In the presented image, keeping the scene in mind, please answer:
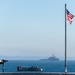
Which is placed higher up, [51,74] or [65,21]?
[65,21]

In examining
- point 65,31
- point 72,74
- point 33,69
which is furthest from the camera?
point 33,69

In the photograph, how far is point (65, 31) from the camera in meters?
46.1

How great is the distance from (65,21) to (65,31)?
115cm

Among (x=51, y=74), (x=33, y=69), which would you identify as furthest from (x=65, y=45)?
(x=33, y=69)

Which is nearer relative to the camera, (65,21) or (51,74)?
Result: (51,74)

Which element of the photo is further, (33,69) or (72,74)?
(33,69)

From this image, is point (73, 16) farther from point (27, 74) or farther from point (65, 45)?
point (27, 74)

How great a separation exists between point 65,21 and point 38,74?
22.5 ft

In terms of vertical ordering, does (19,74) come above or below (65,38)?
below

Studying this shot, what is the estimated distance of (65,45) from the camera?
45188mm

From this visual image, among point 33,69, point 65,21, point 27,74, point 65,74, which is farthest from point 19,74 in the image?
point 33,69

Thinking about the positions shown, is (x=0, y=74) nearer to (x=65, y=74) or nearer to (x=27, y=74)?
(x=27, y=74)

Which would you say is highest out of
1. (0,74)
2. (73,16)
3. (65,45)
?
(73,16)

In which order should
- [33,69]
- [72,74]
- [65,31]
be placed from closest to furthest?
[72,74] < [65,31] < [33,69]
